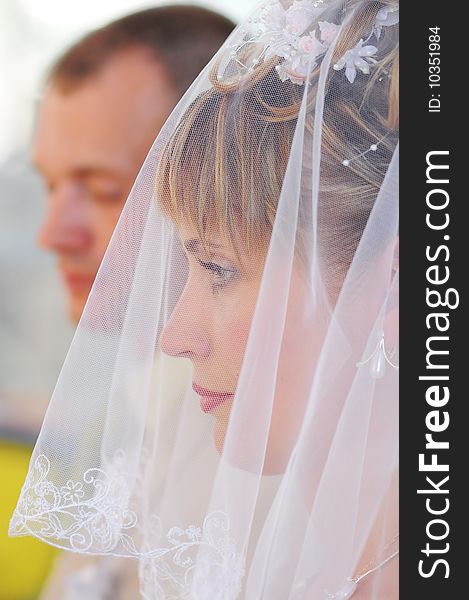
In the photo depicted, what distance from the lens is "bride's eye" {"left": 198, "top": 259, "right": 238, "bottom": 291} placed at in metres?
0.79

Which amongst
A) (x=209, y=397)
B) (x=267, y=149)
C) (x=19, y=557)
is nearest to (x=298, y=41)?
(x=267, y=149)

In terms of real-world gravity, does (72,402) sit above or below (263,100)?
below

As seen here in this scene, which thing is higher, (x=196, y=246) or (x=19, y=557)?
(x=196, y=246)

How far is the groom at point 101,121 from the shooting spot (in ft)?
4.66

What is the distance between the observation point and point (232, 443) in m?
0.75

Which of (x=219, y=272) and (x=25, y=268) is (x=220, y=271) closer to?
(x=219, y=272)

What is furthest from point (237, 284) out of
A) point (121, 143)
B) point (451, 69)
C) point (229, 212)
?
point (121, 143)

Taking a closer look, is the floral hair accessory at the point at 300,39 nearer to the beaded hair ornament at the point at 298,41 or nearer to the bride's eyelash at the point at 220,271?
the beaded hair ornament at the point at 298,41

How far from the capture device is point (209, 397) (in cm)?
83

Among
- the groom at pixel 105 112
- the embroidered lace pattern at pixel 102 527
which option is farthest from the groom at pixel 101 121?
the embroidered lace pattern at pixel 102 527

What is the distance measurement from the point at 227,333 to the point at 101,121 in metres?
0.80

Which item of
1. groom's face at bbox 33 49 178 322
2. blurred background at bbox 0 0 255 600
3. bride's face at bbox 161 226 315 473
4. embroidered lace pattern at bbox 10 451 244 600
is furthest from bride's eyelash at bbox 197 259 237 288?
blurred background at bbox 0 0 255 600

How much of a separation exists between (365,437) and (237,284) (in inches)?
8.3

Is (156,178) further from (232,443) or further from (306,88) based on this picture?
(232,443)
